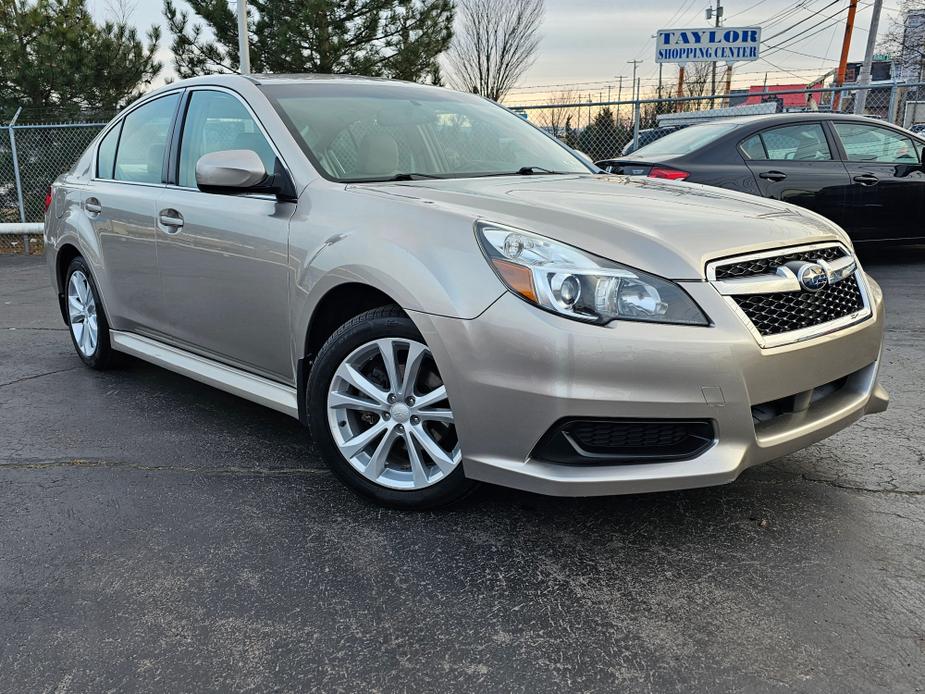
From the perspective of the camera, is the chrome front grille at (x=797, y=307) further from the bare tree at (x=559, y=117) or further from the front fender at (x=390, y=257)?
the bare tree at (x=559, y=117)

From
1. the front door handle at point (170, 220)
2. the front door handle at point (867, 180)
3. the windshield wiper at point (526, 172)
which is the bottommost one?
the front door handle at point (867, 180)

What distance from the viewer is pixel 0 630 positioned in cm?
227

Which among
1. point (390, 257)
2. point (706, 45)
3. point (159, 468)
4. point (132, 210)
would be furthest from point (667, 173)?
point (706, 45)

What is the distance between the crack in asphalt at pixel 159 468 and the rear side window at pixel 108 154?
5.95 feet

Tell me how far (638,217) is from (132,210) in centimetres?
265

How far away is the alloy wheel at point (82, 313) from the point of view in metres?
4.79

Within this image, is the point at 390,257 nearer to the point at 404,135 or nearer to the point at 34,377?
the point at 404,135

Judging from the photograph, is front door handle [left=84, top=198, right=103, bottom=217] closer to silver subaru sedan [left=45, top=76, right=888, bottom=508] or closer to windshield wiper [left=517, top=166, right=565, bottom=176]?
silver subaru sedan [left=45, top=76, right=888, bottom=508]

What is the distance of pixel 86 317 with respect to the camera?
16.1 ft

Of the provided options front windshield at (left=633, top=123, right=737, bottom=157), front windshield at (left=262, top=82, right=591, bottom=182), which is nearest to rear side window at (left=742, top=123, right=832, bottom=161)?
front windshield at (left=633, top=123, right=737, bottom=157)

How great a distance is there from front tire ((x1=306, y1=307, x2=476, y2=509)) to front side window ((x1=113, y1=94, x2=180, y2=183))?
5.81ft

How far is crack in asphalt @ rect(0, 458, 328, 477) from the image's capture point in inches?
132

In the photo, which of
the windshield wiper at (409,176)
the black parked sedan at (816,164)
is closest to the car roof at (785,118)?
the black parked sedan at (816,164)

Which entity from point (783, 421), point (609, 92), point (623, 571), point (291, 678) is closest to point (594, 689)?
point (623, 571)
